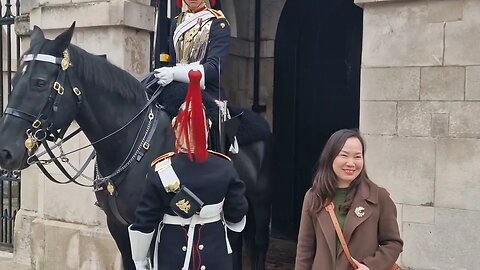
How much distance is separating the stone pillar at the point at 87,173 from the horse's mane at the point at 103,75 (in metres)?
1.55

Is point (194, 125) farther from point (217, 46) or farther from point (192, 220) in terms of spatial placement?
point (217, 46)

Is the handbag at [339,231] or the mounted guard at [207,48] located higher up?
the mounted guard at [207,48]

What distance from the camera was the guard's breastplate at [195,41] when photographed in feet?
13.2

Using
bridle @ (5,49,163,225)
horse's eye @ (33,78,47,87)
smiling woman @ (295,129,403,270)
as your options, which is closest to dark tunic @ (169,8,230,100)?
bridle @ (5,49,163,225)

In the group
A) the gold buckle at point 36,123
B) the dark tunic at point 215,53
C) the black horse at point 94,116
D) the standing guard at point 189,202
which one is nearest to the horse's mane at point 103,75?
the black horse at point 94,116

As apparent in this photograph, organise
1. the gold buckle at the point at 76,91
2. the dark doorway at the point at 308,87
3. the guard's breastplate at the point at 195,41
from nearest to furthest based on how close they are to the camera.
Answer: the gold buckle at the point at 76,91 → the guard's breastplate at the point at 195,41 → the dark doorway at the point at 308,87

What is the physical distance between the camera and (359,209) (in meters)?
2.48

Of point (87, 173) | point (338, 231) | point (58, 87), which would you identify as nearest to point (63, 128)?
point (58, 87)

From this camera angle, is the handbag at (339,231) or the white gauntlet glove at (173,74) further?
the white gauntlet glove at (173,74)

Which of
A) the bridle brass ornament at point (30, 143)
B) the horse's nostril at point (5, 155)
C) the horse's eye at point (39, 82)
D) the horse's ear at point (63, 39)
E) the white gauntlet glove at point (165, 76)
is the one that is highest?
the horse's ear at point (63, 39)

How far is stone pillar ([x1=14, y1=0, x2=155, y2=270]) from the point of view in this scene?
5.07m

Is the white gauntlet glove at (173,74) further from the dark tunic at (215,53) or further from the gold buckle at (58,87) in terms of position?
the gold buckle at (58,87)

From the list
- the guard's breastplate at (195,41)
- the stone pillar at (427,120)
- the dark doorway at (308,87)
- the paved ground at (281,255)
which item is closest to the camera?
the stone pillar at (427,120)

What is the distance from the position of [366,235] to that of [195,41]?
2.13 metres
